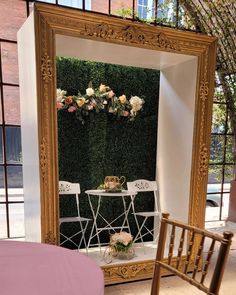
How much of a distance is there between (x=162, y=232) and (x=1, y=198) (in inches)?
96.2

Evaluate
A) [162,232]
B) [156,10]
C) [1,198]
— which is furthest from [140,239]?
[156,10]

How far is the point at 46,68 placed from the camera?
2020mm

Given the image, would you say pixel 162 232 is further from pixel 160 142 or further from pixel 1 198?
pixel 1 198

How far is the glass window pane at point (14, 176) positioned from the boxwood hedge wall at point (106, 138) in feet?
A: 2.09

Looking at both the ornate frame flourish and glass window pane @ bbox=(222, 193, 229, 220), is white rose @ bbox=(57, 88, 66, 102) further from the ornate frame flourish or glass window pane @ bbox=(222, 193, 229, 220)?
glass window pane @ bbox=(222, 193, 229, 220)

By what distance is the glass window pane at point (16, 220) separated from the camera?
336 centimetres

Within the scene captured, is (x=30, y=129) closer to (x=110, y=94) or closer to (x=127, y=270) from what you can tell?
(x=110, y=94)

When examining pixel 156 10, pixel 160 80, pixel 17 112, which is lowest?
pixel 17 112

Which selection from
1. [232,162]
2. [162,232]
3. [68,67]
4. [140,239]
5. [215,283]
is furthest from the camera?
[232,162]

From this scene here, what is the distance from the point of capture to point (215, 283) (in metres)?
1.04

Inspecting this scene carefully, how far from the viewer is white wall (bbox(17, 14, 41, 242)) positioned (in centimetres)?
208

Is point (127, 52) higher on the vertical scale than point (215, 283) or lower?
higher

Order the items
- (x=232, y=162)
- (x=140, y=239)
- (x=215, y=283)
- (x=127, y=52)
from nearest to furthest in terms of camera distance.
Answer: (x=215, y=283) → (x=127, y=52) → (x=140, y=239) → (x=232, y=162)

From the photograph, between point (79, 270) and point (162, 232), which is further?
point (162, 232)
